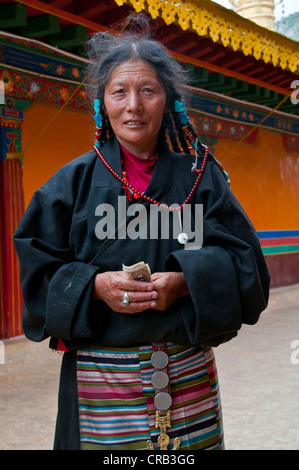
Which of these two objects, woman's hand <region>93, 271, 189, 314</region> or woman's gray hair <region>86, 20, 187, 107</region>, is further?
woman's gray hair <region>86, 20, 187, 107</region>

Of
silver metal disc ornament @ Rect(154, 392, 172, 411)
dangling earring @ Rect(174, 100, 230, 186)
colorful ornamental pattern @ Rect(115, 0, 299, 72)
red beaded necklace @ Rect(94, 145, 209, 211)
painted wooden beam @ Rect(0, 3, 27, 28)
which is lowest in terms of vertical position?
silver metal disc ornament @ Rect(154, 392, 172, 411)

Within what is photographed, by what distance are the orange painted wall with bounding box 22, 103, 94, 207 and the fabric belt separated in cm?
352

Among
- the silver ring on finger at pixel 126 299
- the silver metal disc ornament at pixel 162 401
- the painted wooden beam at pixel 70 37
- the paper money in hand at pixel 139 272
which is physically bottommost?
the silver metal disc ornament at pixel 162 401

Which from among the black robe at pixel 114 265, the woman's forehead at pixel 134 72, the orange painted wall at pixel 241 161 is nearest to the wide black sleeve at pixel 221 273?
the black robe at pixel 114 265

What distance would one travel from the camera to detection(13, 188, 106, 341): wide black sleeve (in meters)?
1.45

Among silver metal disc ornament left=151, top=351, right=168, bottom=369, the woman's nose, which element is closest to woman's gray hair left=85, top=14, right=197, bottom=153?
the woman's nose

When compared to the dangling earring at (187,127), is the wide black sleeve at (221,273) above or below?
below

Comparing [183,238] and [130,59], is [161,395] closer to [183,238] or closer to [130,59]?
[183,238]

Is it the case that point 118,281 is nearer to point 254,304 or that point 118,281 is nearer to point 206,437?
point 254,304

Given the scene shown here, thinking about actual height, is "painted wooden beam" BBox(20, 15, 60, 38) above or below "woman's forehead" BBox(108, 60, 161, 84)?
above

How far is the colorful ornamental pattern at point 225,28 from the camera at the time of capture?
167 inches

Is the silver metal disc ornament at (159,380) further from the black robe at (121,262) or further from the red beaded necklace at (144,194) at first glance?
the red beaded necklace at (144,194)

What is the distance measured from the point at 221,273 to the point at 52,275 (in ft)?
1.47

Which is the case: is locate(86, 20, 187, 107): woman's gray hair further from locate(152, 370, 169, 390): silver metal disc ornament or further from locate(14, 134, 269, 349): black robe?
locate(152, 370, 169, 390): silver metal disc ornament
